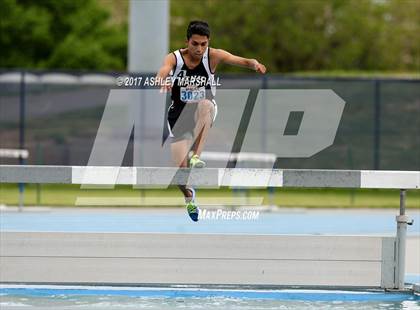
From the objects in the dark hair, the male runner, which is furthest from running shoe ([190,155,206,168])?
the dark hair

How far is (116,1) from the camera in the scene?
64125 mm

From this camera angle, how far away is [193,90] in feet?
34.9

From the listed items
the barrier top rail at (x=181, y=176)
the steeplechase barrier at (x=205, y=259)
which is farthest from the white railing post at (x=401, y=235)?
the barrier top rail at (x=181, y=176)

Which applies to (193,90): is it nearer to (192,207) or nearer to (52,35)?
(192,207)

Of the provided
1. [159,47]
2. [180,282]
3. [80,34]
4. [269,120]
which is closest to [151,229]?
[180,282]

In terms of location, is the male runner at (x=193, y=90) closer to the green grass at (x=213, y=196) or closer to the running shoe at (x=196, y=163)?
the running shoe at (x=196, y=163)

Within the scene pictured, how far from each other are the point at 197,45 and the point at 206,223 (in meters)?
7.38

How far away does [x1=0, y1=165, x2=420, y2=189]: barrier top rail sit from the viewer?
991cm

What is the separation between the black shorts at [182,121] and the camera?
35.4 feet

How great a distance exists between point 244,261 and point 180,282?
690 mm

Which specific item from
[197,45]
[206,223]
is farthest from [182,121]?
[206,223]

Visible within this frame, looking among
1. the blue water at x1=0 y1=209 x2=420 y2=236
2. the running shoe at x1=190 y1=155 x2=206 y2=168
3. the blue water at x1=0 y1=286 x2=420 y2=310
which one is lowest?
the blue water at x1=0 y1=286 x2=420 y2=310

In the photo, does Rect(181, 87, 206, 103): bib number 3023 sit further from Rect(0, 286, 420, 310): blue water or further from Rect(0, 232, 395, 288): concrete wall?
Rect(0, 286, 420, 310): blue water

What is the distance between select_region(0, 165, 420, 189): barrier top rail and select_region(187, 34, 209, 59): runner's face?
4.30 ft
